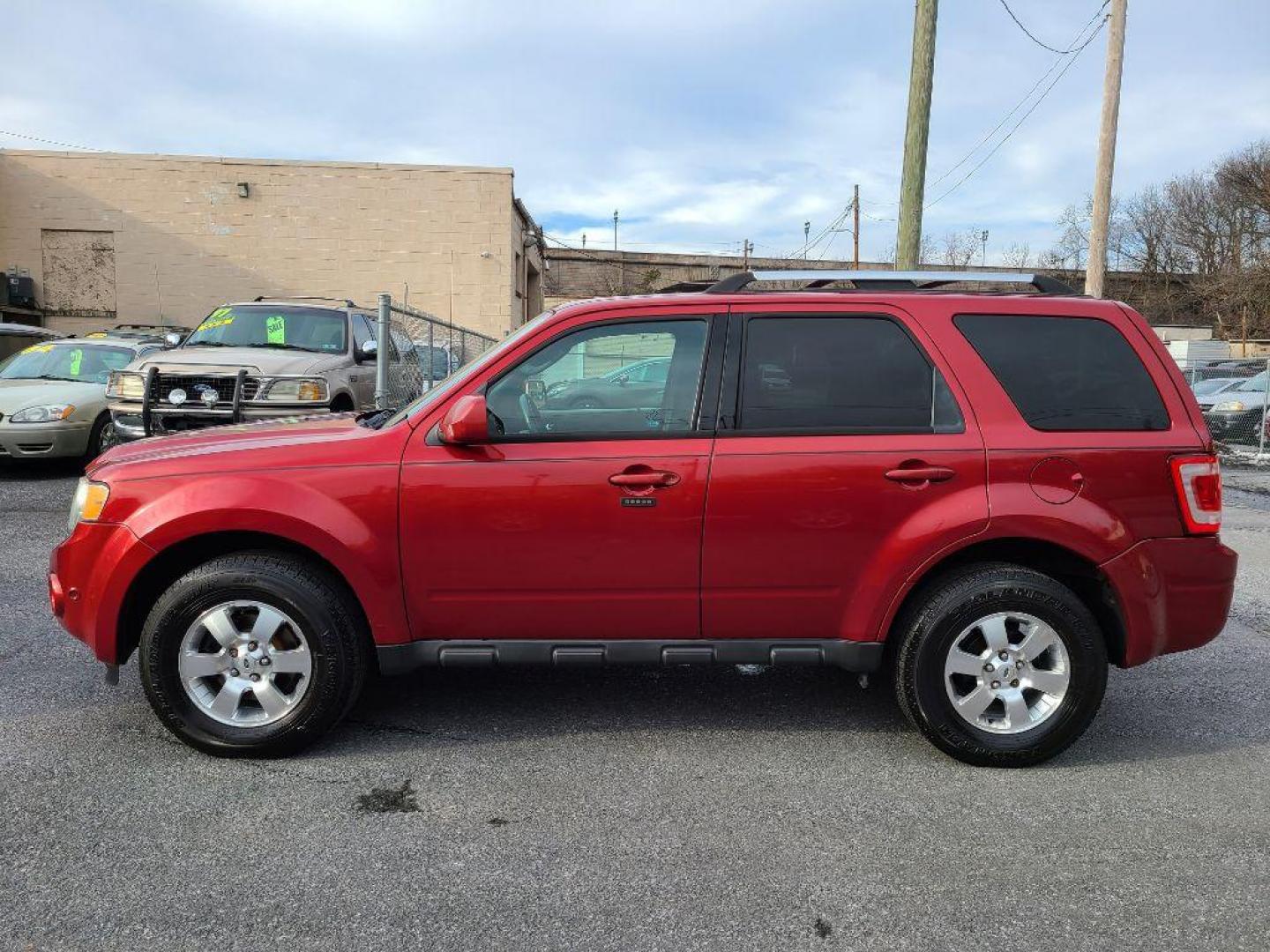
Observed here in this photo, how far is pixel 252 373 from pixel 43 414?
3066 millimetres

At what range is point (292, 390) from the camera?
25.2ft

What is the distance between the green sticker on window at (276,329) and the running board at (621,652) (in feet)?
20.3

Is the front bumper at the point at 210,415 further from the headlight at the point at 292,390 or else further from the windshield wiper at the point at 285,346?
the windshield wiper at the point at 285,346

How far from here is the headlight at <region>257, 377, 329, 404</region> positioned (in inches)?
302

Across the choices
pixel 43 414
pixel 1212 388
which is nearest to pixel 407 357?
pixel 43 414

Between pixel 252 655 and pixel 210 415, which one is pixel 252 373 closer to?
pixel 210 415

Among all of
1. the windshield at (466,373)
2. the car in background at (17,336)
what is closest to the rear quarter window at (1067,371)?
the windshield at (466,373)

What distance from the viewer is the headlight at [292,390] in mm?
7664

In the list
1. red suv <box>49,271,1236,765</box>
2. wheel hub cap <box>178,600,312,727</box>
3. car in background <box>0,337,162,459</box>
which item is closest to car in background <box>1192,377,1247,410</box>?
red suv <box>49,271,1236,765</box>

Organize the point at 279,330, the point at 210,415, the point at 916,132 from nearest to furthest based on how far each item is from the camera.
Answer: the point at 210,415
the point at 279,330
the point at 916,132

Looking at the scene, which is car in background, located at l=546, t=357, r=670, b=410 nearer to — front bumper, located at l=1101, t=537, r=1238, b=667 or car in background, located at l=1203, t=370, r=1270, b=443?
front bumper, located at l=1101, t=537, r=1238, b=667

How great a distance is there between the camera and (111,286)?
23188 millimetres

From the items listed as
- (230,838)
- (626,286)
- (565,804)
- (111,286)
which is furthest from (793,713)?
(626,286)

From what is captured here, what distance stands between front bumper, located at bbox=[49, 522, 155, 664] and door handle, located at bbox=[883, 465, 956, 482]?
279 cm
